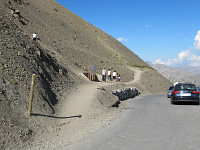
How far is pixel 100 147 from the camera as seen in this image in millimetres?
6621

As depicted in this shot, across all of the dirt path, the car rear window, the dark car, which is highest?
the car rear window

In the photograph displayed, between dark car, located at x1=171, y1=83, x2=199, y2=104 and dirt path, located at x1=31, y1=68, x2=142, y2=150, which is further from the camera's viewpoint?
dark car, located at x1=171, y1=83, x2=199, y2=104

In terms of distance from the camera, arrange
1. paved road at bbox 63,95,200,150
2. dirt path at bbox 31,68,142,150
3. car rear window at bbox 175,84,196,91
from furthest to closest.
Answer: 1. car rear window at bbox 175,84,196,91
2. dirt path at bbox 31,68,142,150
3. paved road at bbox 63,95,200,150

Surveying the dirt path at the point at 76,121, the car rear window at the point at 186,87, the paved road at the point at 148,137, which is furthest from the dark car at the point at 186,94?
the paved road at the point at 148,137

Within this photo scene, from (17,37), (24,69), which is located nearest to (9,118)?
(24,69)

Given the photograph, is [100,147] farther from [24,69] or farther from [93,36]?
[93,36]

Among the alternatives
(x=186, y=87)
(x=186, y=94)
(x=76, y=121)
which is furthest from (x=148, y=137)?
(x=186, y=87)

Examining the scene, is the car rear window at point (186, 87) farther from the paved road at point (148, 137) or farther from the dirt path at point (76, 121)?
the paved road at point (148, 137)

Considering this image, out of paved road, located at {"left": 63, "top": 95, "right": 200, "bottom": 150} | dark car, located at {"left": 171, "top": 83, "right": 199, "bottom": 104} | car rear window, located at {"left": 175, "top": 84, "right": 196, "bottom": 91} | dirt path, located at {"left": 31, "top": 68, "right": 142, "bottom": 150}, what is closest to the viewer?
paved road, located at {"left": 63, "top": 95, "right": 200, "bottom": 150}

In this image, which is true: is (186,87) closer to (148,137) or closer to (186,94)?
(186,94)

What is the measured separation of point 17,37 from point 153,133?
14272 mm

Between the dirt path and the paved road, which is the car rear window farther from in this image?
the paved road

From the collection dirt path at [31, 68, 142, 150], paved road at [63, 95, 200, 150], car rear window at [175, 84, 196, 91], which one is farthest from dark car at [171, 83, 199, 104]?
paved road at [63, 95, 200, 150]

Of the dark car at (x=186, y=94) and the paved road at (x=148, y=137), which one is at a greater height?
the dark car at (x=186, y=94)
